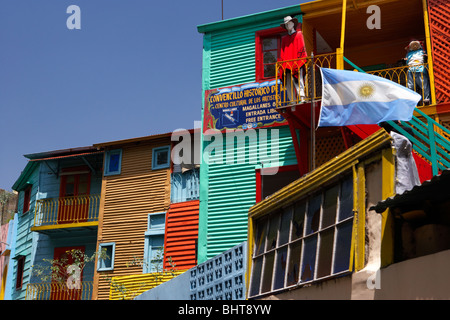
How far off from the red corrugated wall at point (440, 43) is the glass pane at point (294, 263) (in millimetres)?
6438

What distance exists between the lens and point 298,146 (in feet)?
48.8

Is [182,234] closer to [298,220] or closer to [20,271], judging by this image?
[20,271]

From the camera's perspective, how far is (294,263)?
923 centimetres

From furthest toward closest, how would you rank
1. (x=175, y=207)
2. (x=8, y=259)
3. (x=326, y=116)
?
(x=8, y=259), (x=175, y=207), (x=326, y=116)

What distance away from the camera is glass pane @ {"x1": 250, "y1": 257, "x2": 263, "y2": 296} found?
10.4m

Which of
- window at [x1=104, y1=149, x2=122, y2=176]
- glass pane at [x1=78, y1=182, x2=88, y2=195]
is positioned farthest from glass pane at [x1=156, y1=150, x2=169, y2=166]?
glass pane at [x1=78, y1=182, x2=88, y2=195]

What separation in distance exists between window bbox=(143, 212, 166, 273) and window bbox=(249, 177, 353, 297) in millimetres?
10668

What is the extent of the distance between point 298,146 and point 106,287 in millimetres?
9835

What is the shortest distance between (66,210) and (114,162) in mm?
2959

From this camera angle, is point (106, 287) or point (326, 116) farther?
point (106, 287)

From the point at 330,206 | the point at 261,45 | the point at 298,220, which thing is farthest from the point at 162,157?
the point at 330,206

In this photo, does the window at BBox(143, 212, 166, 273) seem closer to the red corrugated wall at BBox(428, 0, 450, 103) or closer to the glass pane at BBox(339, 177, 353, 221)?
the red corrugated wall at BBox(428, 0, 450, 103)
